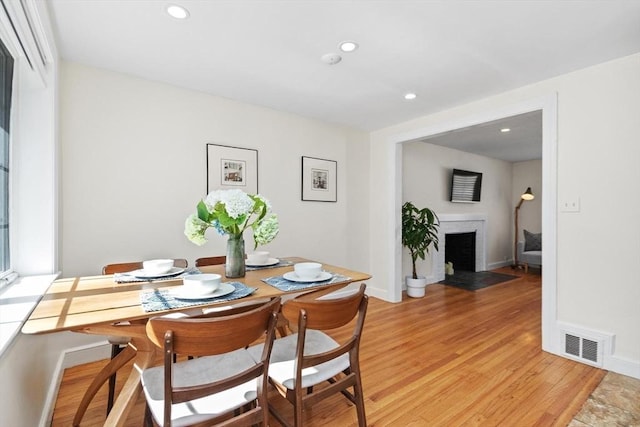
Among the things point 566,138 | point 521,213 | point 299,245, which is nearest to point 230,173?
point 299,245

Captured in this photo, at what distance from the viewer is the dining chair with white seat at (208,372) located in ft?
3.21

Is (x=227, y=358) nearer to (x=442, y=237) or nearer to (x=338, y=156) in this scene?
(x=338, y=156)

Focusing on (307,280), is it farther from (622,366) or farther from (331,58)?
(622,366)

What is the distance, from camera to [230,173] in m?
3.03

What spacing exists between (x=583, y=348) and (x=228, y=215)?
2839 millimetres

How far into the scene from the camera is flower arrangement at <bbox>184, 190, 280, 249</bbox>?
1569 mm

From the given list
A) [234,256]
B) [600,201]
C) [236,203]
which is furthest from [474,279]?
[236,203]

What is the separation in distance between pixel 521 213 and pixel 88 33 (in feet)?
25.1

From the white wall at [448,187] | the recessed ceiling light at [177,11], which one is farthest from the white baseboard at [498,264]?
A: the recessed ceiling light at [177,11]

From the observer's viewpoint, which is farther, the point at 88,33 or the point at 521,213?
the point at 521,213

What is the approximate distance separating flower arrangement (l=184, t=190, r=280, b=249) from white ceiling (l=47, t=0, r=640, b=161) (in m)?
1.07

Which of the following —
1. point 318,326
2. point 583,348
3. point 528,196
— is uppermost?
point 528,196

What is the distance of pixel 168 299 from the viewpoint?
1318 mm

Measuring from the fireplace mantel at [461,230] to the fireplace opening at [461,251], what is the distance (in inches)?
3.4
